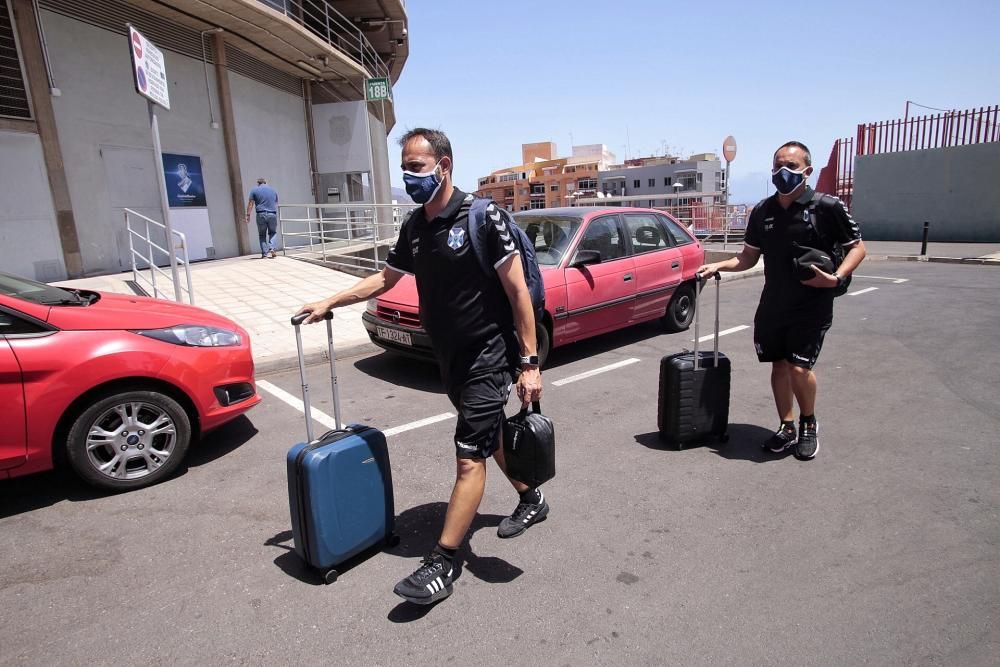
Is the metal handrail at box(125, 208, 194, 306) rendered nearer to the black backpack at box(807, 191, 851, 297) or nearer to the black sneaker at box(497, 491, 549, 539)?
the black sneaker at box(497, 491, 549, 539)

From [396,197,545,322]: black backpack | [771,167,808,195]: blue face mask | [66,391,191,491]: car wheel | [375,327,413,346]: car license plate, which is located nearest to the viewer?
[396,197,545,322]: black backpack

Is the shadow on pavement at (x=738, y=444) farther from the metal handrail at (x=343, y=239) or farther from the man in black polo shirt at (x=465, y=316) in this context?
the metal handrail at (x=343, y=239)

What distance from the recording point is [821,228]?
151 inches

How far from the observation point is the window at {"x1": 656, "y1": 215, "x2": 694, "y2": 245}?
25.9 feet

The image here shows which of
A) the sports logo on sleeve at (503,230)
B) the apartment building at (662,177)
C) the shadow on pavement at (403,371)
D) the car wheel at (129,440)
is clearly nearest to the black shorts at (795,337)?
the sports logo on sleeve at (503,230)

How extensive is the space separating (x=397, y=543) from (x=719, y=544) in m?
1.61

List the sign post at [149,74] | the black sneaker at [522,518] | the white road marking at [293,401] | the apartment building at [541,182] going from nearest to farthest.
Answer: the black sneaker at [522,518] < the white road marking at [293,401] < the sign post at [149,74] < the apartment building at [541,182]

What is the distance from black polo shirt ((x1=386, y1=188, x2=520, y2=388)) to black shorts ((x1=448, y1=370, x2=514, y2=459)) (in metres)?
0.05

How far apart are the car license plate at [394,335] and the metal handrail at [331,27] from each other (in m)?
12.6

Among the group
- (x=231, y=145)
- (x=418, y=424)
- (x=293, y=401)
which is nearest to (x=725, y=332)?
(x=418, y=424)

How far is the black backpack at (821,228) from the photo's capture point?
12.6ft

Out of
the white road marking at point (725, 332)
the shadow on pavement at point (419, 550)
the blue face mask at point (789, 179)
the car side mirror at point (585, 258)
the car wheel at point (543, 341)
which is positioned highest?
the blue face mask at point (789, 179)

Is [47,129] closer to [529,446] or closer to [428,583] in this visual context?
[529,446]

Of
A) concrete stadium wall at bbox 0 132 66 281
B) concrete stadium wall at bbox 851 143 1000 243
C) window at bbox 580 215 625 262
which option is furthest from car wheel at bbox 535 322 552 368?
concrete stadium wall at bbox 851 143 1000 243
